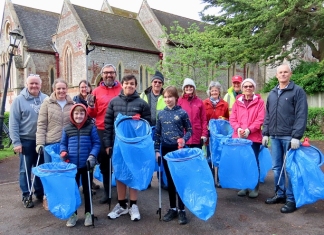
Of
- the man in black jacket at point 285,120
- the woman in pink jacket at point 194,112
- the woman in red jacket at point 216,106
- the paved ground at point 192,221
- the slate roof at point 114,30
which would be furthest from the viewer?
the slate roof at point 114,30

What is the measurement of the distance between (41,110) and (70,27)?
61.9ft

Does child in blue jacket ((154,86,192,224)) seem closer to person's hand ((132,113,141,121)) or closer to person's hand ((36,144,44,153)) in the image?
person's hand ((132,113,141,121))

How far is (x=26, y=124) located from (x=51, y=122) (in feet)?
1.83

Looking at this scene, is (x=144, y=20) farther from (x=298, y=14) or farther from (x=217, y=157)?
(x=217, y=157)

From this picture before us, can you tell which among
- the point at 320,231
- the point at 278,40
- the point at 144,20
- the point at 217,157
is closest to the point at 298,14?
the point at 278,40

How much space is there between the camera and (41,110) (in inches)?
171

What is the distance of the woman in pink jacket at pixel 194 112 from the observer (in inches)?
181

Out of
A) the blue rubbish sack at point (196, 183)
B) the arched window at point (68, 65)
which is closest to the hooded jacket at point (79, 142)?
the blue rubbish sack at point (196, 183)

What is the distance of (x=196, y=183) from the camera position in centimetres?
339

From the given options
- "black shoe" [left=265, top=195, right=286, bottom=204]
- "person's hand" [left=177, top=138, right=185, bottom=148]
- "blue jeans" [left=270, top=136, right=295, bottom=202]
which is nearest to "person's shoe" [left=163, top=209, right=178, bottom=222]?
"person's hand" [left=177, top=138, right=185, bottom=148]

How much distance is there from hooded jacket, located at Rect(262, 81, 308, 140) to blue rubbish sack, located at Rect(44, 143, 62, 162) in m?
3.06

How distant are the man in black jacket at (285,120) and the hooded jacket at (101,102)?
2.37 meters

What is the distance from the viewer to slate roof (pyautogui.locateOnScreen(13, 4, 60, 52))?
22828 mm

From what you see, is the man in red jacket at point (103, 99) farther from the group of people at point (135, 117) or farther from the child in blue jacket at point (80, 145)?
the child in blue jacket at point (80, 145)
